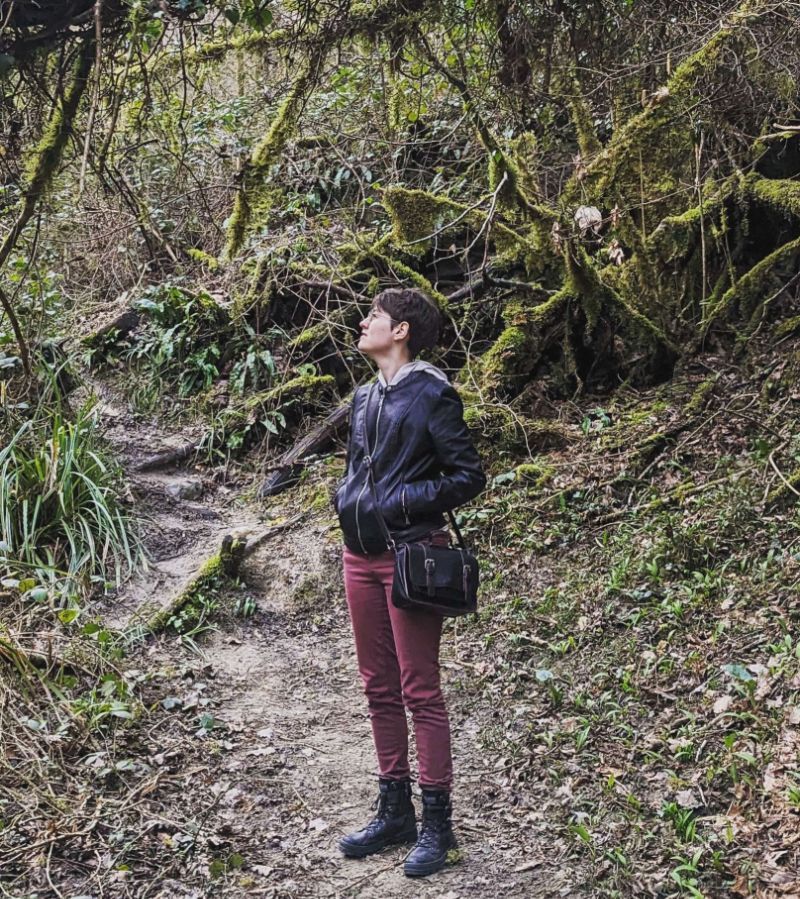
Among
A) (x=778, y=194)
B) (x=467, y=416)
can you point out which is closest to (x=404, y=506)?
(x=467, y=416)

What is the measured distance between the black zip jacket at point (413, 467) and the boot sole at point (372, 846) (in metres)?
1.27

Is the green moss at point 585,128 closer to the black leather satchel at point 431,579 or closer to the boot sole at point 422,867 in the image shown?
the black leather satchel at point 431,579

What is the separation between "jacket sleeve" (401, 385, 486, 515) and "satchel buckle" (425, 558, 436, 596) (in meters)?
0.23

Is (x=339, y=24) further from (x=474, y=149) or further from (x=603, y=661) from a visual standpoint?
(x=474, y=149)

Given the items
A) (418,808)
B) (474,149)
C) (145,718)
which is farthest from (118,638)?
(474,149)

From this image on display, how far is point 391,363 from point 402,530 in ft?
2.35

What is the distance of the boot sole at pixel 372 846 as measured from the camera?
3867 millimetres

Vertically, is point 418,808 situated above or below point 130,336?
below

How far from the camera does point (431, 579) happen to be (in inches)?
139

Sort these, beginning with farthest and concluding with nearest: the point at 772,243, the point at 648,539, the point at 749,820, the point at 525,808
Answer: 1. the point at 772,243
2. the point at 648,539
3. the point at 525,808
4. the point at 749,820

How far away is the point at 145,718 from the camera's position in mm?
4871

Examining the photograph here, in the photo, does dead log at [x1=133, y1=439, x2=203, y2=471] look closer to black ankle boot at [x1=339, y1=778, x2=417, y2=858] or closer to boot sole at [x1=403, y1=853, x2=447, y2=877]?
black ankle boot at [x1=339, y1=778, x2=417, y2=858]

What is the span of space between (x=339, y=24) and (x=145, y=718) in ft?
12.7

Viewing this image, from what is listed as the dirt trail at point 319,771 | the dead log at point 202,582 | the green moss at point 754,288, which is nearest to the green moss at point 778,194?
the green moss at point 754,288
